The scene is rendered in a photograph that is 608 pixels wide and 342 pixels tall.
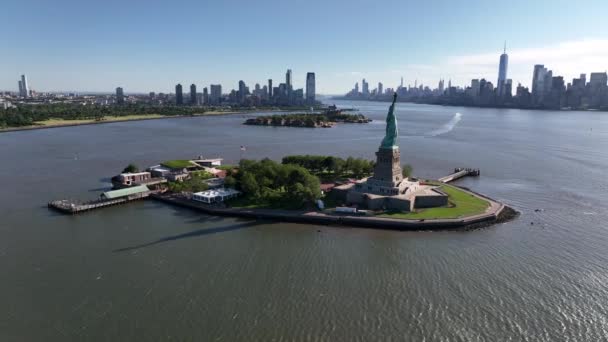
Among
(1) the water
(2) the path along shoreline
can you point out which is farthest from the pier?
(2) the path along shoreline

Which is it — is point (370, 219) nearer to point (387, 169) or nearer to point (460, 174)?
point (387, 169)

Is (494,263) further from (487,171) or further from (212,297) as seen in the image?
(487,171)

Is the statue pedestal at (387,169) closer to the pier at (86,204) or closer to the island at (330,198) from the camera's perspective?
the island at (330,198)

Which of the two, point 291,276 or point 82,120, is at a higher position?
point 82,120

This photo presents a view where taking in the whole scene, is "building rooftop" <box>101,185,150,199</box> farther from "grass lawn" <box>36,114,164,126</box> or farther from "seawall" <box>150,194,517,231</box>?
"grass lawn" <box>36,114,164,126</box>

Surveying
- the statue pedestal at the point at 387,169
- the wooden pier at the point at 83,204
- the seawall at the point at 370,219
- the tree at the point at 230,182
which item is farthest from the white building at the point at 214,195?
the statue pedestal at the point at 387,169

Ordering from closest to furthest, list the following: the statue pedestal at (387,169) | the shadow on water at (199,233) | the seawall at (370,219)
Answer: the shadow on water at (199,233), the seawall at (370,219), the statue pedestal at (387,169)

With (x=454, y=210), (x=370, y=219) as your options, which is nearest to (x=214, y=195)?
(x=370, y=219)
